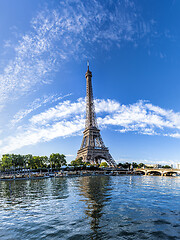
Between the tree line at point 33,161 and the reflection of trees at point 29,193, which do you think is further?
the tree line at point 33,161

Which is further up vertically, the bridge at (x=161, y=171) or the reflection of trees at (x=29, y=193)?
the reflection of trees at (x=29, y=193)

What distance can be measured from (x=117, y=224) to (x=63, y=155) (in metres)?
117

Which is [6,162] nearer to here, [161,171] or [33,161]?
[33,161]

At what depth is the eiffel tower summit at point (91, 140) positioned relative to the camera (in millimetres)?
113125

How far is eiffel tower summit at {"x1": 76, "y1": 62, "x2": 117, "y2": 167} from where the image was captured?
371 ft

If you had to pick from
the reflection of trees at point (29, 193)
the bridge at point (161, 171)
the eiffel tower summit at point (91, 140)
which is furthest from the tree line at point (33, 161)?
the reflection of trees at point (29, 193)

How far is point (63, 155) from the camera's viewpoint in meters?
126

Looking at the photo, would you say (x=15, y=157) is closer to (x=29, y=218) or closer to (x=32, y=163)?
(x=32, y=163)

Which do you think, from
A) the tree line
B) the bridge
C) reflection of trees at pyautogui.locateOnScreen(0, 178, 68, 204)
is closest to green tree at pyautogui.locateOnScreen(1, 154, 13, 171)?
the tree line

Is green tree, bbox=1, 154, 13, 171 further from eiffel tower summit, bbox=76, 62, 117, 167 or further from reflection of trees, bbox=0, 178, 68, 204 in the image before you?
reflection of trees, bbox=0, 178, 68, 204

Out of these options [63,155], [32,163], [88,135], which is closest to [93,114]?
[88,135]

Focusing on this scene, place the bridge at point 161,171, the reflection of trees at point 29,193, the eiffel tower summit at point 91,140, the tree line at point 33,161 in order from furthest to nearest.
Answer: the tree line at point 33,161
the eiffel tower summit at point 91,140
the bridge at point 161,171
the reflection of trees at point 29,193

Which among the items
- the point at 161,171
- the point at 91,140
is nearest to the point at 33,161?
the point at 91,140

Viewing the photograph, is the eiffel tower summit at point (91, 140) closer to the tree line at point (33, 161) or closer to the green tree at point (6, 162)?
the tree line at point (33, 161)
